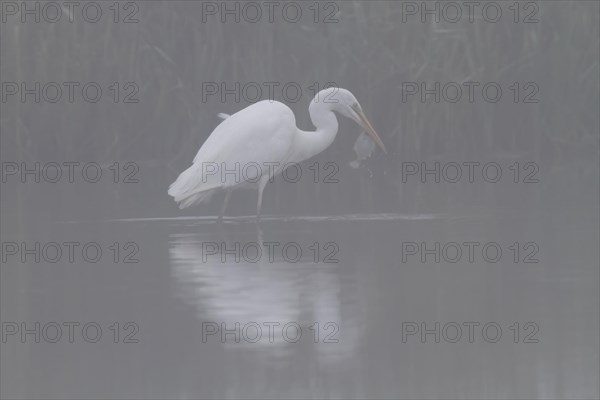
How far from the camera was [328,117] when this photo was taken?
10.9 meters

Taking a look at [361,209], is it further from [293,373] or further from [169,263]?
[293,373]

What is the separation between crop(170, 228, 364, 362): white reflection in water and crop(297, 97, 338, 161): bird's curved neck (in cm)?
227

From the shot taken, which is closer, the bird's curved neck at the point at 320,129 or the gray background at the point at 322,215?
the gray background at the point at 322,215

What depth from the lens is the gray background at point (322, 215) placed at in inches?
223

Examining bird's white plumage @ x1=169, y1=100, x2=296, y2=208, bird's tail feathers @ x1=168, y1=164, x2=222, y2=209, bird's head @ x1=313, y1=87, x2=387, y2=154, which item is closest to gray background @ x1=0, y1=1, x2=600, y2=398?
bird's tail feathers @ x1=168, y1=164, x2=222, y2=209

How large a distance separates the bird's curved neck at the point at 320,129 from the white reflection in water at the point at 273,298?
2273 millimetres

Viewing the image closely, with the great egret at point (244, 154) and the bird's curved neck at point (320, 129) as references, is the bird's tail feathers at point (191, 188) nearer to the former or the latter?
the great egret at point (244, 154)

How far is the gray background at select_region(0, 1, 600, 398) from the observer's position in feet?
18.6

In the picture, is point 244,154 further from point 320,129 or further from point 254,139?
point 320,129

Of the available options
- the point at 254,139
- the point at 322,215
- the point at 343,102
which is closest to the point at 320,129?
the point at 343,102

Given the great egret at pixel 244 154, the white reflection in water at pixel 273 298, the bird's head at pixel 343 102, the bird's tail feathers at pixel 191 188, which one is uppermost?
the bird's head at pixel 343 102

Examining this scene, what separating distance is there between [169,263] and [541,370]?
3.10 m

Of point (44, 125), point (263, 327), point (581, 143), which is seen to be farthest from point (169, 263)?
point (581, 143)

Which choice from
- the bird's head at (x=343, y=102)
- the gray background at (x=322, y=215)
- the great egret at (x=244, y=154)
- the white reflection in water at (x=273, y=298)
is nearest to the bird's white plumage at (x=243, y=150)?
the great egret at (x=244, y=154)
